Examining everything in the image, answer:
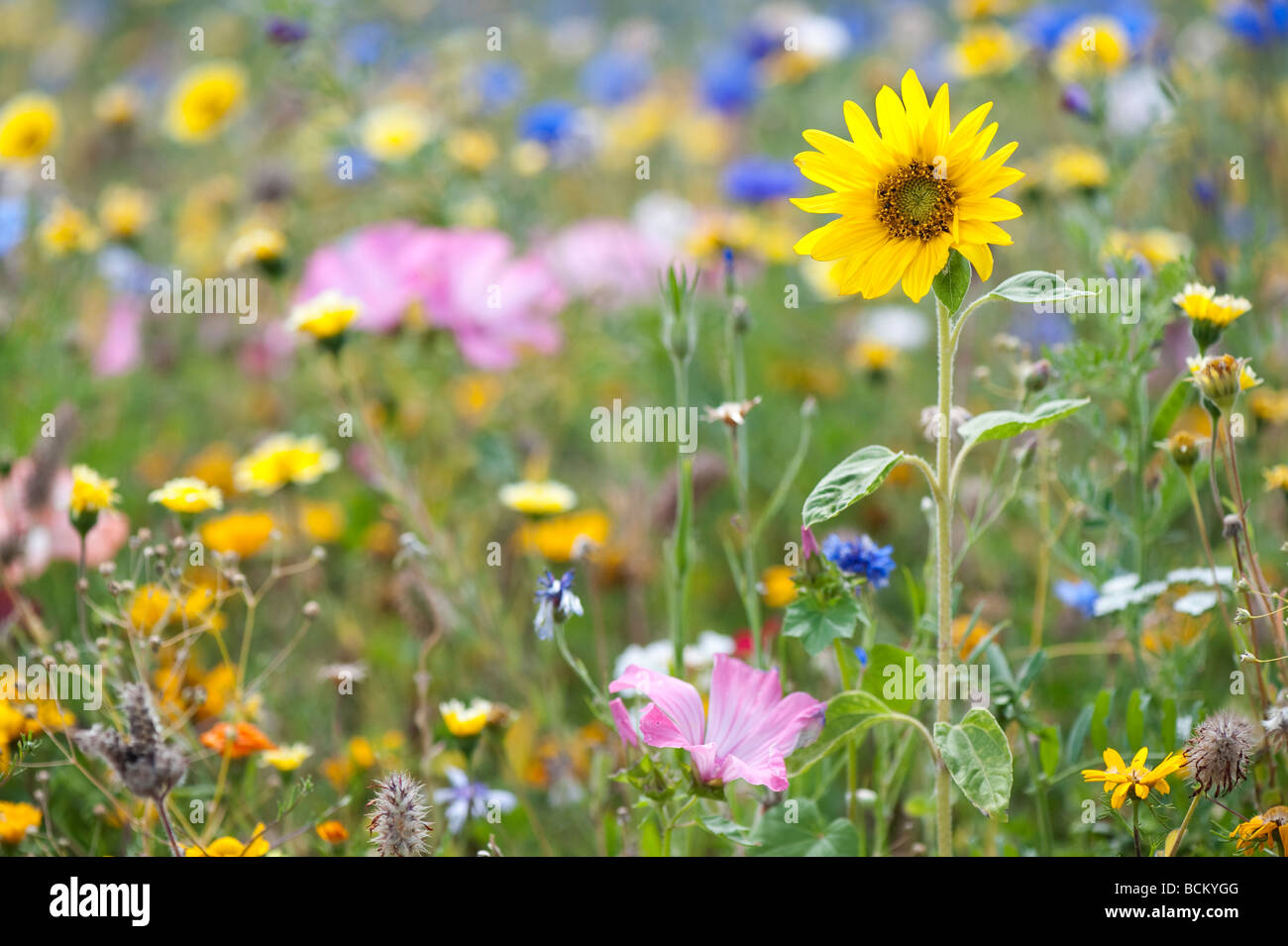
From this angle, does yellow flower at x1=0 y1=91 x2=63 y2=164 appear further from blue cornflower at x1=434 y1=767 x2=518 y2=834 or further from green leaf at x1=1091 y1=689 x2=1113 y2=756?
green leaf at x1=1091 y1=689 x2=1113 y2=756

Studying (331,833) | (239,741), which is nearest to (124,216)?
(239,741)

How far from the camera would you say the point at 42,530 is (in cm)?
115

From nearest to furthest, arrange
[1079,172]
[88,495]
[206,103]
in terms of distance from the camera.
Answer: [88,495]
[1079,172]
[206,103]

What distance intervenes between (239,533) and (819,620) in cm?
70

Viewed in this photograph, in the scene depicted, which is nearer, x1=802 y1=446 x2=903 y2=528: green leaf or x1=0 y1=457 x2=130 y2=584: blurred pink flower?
x1=802 y1=446 x2=903 y2=528: green leaf

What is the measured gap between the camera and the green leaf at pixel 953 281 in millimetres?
663

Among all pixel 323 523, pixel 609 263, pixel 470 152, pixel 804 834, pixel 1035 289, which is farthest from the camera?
pixel 609 263

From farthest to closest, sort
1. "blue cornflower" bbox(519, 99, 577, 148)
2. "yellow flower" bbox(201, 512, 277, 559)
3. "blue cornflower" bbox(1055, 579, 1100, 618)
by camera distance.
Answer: "blue cornflower" bbox(519, 99, 577, 148) → "yellow flower" bbox(201, 512, 277, 559) → "blue cornflower" bbox(1055, 579, 1100, 618)

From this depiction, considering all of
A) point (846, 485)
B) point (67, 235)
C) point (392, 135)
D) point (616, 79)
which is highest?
point (616, 79)

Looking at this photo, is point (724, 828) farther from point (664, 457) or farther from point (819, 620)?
point (664, 457)

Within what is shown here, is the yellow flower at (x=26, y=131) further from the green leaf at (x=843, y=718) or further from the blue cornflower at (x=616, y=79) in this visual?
the green leaf at (x=843, y=718)

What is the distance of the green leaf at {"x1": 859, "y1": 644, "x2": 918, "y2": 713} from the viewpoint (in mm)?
727

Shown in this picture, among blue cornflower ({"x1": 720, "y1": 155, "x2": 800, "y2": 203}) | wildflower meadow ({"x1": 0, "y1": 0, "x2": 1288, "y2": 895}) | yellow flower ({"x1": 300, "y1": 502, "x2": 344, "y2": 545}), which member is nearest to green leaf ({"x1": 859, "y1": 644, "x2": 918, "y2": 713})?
wildflower meadow ({"x1": 0, "y1": 0, "x2": 1288, "y2": 895})
